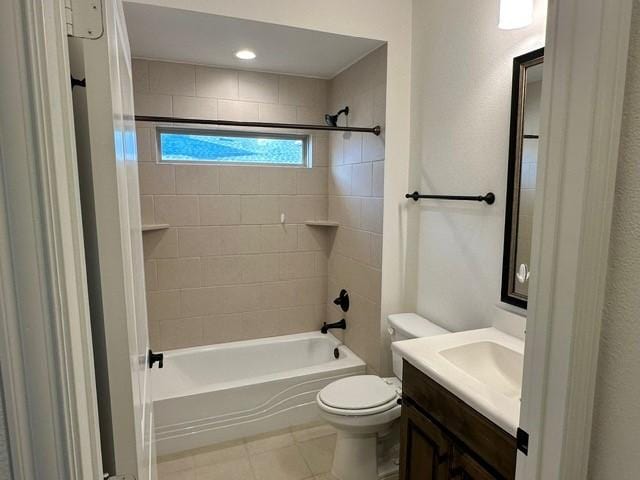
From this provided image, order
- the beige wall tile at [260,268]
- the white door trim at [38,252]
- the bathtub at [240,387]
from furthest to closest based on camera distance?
the beige wall tile at [260,268]
the bathtub at [240,387]
the white door trim at [38,252]

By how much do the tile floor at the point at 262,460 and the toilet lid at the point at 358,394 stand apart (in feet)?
1.61

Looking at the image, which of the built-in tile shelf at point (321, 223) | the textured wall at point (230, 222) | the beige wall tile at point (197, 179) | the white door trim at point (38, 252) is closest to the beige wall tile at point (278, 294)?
the textured wall at point (230, 222)

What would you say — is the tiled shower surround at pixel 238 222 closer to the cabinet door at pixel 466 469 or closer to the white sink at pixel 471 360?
the white sink at pixel 471 360

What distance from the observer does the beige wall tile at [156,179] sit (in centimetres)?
277

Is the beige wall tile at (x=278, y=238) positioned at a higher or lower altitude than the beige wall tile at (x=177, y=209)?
lower

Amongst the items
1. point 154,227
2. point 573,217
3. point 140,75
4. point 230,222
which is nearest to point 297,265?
point 230,222

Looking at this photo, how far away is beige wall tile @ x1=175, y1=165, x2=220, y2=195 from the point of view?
9.36ft

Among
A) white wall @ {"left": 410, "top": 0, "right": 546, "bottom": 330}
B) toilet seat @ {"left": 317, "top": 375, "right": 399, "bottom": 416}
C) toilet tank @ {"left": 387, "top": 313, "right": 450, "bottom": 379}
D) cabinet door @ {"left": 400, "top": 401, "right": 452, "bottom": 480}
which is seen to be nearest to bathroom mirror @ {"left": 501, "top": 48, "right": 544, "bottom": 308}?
white wall @ {"left": 410, "top": 0, "right": 546, "bottom": 330}

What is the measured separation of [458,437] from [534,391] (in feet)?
1.90

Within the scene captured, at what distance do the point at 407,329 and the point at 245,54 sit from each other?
6.37 feet

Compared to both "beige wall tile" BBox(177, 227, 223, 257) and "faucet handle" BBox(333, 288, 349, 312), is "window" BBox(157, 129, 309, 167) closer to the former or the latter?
"beige wall tile" BBox(177, 227, 223, 257)

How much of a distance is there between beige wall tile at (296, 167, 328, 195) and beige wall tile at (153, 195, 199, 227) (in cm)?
80

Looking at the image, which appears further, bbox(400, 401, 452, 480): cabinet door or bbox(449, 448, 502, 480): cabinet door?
bbox(400, 401, 452, 480): cabinet door

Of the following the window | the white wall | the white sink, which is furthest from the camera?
the window
